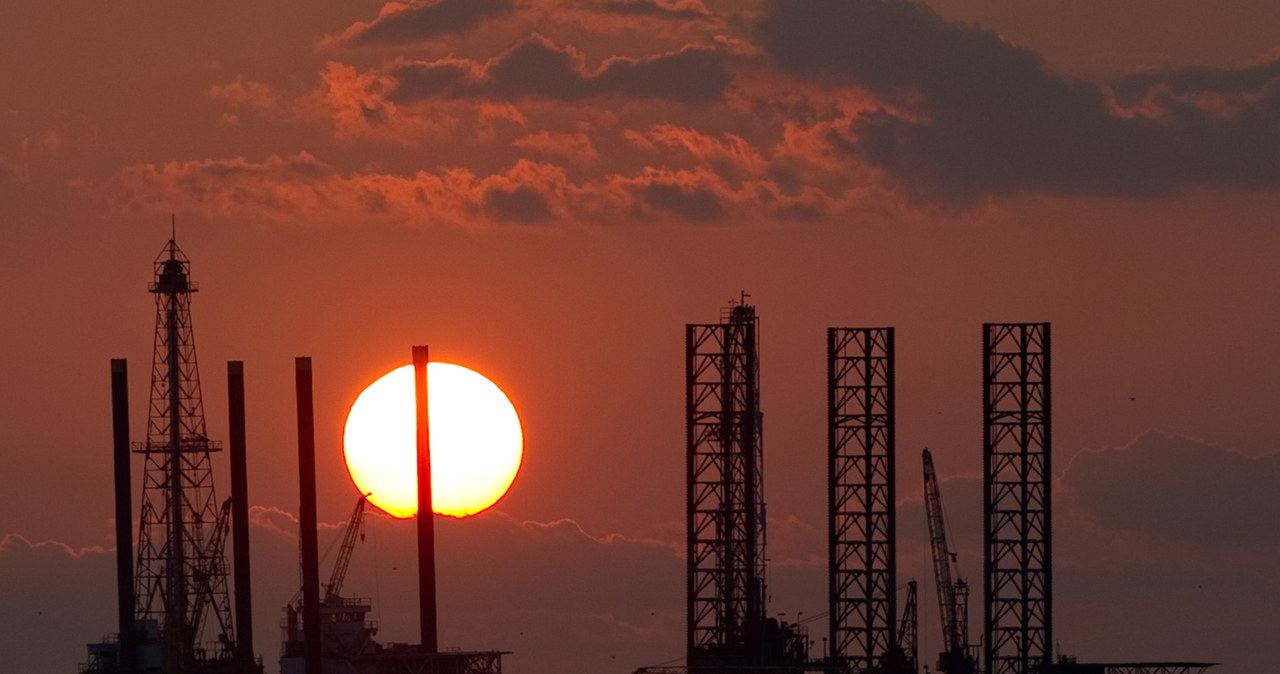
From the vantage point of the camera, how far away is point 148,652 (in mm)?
128375

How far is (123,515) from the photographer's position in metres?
130

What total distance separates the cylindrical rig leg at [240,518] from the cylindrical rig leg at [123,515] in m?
4.57

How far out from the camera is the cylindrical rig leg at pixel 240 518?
127 metres

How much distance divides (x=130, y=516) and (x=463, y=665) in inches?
668

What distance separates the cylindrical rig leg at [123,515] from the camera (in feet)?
418

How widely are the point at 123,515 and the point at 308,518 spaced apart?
40.3ft

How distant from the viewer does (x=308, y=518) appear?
121312 mm

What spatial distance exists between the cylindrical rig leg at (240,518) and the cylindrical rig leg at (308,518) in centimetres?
533

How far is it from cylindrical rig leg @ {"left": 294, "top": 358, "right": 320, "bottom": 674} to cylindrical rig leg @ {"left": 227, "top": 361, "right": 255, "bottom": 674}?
5.33 meters

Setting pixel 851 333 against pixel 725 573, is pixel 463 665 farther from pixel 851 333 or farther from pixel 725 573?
pixel 851 333

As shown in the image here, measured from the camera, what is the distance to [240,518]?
12838 cm

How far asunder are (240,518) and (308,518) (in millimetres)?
7979

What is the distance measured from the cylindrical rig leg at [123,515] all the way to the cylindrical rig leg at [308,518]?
355 inches

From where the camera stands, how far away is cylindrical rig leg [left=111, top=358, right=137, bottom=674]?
127 m
